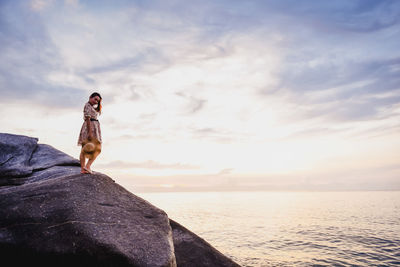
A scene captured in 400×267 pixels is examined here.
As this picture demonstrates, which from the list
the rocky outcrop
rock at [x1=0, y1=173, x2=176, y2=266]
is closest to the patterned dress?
the rocky outcrop

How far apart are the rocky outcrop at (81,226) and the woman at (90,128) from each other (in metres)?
0.73

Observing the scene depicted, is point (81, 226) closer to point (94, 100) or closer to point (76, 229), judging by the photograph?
point (76, 229)

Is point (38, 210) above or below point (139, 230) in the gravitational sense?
above

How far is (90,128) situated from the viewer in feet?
25.5

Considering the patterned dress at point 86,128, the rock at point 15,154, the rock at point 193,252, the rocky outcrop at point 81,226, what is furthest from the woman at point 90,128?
the rock at point 15,154

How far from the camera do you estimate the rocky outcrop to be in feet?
17.7

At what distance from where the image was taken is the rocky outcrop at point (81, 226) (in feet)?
17.7

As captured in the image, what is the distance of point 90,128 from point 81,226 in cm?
316

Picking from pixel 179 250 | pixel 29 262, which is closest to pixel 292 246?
pixel 179 250

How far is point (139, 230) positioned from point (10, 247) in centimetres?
267

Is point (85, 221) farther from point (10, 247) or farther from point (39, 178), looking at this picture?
point (39, 178)

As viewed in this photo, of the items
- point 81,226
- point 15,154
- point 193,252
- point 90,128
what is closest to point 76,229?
point 81,226

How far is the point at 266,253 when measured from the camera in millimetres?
20625

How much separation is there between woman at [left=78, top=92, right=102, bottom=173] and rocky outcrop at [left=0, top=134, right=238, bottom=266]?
2.40 feet
